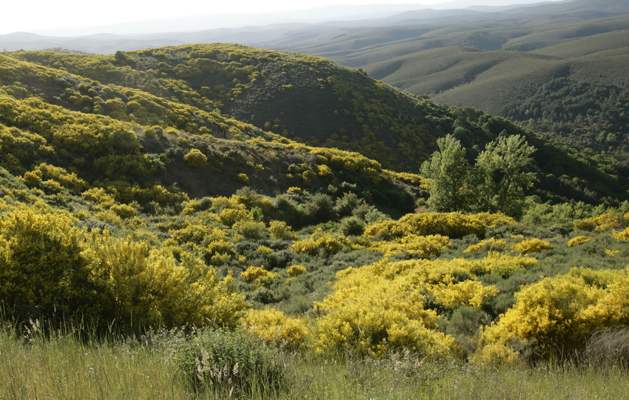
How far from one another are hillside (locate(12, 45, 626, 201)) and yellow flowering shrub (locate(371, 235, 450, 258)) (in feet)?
83.6

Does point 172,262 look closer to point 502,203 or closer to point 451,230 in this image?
point 451,230

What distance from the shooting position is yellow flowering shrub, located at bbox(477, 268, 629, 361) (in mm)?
7176

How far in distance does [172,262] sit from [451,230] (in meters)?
14.9

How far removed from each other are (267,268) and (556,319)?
390 inches

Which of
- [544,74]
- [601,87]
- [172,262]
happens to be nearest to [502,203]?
[172,262]

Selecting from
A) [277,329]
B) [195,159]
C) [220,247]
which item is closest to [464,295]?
[277,329]

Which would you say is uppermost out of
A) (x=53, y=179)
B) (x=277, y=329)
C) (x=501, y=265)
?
(x=53, y=179)

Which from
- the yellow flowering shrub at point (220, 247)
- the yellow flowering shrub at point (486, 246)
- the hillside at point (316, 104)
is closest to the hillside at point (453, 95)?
the hillside at point (316, 104)

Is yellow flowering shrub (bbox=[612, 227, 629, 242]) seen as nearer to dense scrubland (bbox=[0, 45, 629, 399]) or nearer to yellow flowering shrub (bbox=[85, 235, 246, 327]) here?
dense scrubland (bbox=[0, 45, 629, 399])

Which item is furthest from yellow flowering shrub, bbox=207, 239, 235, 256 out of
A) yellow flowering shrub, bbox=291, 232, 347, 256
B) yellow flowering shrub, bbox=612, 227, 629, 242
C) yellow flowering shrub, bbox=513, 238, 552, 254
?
yellow flowering shrub, bbox=612, 227, 629, 242

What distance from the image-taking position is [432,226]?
20359 mm

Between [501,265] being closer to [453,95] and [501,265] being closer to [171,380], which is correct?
[171,380]

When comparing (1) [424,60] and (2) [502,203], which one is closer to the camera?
(2) [502,203]

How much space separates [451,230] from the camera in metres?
20.0
